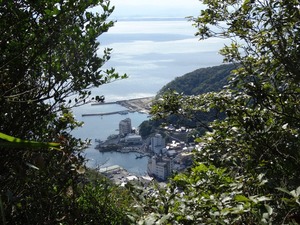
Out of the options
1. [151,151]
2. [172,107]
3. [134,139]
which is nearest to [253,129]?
[172,107]

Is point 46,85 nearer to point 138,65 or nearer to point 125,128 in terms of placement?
point 125,128

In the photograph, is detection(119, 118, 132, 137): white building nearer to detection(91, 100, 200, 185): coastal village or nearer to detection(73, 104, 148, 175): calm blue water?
detection(91, 100, 200, 185): coastal village

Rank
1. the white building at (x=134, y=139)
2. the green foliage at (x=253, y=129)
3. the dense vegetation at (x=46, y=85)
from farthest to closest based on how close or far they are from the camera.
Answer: the white building at (x=134, y=139)
the dense vegetation at (x=46, y=85)
the green foliage at (x=253, y=129)

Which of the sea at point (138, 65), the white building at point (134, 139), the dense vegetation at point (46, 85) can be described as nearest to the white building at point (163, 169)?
the sea at point (138, 65)

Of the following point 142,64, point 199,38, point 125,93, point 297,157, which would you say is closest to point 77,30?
point 199,38

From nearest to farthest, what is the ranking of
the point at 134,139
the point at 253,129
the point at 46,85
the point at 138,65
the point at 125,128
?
the point at 253,129
the point at 46,85
the point at 134,139
the point at 125,128
the point at 138,65

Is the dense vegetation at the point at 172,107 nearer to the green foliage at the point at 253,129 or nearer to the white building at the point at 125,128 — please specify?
the green foliage at the point at 253,129
